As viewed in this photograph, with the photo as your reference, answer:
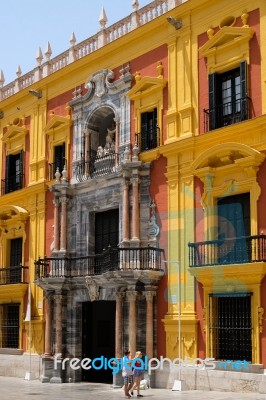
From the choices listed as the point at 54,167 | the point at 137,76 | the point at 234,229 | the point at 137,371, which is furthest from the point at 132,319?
the point at 137,76

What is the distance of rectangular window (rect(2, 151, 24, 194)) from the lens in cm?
2736

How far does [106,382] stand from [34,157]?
9.70m

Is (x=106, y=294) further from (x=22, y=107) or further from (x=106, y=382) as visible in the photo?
(x=22, y=107)

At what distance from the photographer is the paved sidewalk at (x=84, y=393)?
16.9 m

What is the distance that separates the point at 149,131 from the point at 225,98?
10.4 feet

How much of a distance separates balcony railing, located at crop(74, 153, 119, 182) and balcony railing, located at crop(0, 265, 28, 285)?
478 cm

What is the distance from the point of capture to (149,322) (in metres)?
19.8

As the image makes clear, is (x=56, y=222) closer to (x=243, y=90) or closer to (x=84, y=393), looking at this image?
(x=84, y=393)

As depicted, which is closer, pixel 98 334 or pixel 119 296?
pixel 119 296

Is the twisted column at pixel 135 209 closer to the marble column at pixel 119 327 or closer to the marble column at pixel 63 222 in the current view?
the marble column at pixel 119 327

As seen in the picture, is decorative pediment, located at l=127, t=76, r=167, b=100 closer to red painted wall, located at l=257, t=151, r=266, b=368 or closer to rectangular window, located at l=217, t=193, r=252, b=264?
rectangular window, located at l=217, t=193, r=252, b=264

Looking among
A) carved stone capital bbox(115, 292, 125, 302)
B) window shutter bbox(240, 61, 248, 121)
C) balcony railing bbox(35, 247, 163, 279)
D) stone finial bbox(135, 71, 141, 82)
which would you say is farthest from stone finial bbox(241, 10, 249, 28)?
carved stone capital bbox(115, 292, 125, 302)

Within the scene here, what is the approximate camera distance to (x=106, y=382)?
72.4ft

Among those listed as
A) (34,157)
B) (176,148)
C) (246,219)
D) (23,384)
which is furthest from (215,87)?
(23,384)
